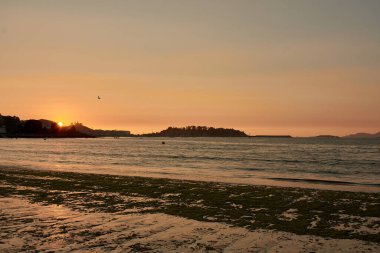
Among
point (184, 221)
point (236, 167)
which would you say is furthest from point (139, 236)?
point (236, 167)

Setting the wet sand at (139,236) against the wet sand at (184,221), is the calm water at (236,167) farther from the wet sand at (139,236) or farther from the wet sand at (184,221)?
the wet sand at (139,236)

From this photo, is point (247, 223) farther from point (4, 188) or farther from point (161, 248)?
point (4, 188)

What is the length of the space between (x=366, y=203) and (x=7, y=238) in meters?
19.6

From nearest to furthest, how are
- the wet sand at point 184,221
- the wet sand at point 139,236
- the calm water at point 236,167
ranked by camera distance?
the wet sand at point 139,236, the wet sand at point 184,221, the calm water at point 236,167

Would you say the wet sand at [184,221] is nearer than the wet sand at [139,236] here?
No

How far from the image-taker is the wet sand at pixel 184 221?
12289 mm

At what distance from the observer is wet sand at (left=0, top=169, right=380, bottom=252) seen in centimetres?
1229

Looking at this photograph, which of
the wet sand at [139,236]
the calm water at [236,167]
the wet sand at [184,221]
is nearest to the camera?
the wet sand at [139,236]

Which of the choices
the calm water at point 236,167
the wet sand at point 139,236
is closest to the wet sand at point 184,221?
the wet sand at point 139,236

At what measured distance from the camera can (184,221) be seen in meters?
16.3

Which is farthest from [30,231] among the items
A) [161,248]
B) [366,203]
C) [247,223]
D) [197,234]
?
[366,203]

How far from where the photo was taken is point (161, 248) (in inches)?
464

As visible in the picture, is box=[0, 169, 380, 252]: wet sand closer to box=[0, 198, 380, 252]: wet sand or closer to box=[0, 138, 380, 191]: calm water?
box=[0, 198, 380, 252]: wet sand

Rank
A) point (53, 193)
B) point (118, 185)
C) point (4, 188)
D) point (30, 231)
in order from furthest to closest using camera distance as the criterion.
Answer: point (118, 185) → point (4, 188) → point (53, 193) → point (30, 231)
